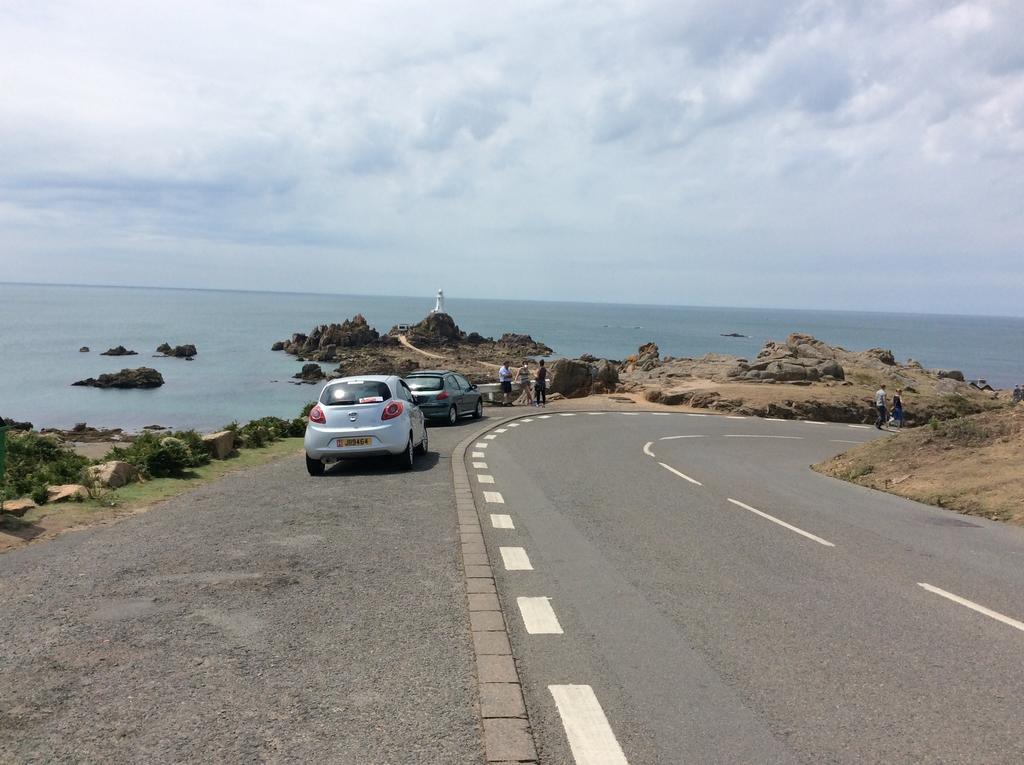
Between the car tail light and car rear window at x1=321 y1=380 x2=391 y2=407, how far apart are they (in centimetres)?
18

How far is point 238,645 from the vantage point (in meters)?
4.99

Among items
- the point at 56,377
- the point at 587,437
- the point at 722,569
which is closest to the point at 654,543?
the point at 722,569

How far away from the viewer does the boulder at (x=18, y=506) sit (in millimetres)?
8755

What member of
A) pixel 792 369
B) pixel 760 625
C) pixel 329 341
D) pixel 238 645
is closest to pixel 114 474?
pixel 238 645

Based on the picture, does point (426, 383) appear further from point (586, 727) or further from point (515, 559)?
point (586, 727)

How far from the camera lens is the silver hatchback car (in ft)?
43.7

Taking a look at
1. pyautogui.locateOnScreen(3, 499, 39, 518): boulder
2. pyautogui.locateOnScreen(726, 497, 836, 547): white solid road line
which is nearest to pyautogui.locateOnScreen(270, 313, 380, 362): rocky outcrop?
pyautogui.locateOnScreen(726, 497, 836, 547): white solid road line

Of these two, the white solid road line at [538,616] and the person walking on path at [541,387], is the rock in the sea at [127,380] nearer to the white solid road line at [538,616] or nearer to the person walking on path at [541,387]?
the person walking on path at [541,387]

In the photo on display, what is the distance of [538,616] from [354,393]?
8916mm

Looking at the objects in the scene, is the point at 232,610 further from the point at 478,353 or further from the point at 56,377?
the point at 478,353

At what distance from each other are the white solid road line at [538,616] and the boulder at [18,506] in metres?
5.83

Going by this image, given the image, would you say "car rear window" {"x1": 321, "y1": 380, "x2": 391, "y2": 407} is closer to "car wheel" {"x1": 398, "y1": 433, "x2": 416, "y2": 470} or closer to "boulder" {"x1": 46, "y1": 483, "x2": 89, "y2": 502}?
"car wheel" {"x1": 398, "y1": 433, "x2": 416, "y2": 470}

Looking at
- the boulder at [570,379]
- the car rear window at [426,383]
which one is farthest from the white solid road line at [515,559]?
the boulder at [570,379]

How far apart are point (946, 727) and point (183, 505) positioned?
8.40m
